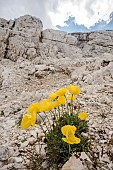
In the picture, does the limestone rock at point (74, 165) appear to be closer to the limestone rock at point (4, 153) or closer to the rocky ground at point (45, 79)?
the rocky ground at point (45, 79)

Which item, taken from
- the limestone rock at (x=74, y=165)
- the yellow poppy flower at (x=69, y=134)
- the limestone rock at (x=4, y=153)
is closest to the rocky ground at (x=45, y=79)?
the limestone rock at (x=4, y=153)

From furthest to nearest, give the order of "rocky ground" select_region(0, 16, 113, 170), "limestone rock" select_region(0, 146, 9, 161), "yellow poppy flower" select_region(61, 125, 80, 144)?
"rocky ground" select_region(0, 16, 113, 170), "limestone rock" select_region(0, 146, 9, 161), "yellow poppy flower" select_region(61, 125, 80, 144)

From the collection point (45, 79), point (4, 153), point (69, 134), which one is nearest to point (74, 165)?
point (69, 134)

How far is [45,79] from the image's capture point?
12.4m

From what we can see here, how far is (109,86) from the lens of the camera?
8031 mm

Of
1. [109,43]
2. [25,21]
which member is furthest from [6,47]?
[109,43]

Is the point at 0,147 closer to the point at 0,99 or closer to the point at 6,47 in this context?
the point at 0,99

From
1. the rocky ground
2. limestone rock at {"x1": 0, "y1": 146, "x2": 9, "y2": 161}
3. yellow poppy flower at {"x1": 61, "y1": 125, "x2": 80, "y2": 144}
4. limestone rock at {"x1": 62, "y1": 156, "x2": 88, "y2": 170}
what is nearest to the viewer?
yellow poppy flower at {"x1": 61, "y1": 125, "x2": 80, "y2": 144}

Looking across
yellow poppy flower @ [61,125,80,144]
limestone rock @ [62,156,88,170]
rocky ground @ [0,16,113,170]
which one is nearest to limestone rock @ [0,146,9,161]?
rocky ground @ [0,16,113,170]

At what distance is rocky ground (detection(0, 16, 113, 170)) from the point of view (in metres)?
3.65

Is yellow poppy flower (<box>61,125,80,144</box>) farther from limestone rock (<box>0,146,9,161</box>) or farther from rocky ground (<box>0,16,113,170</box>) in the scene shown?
limestone rock (<box>0,146,9,161</box>)

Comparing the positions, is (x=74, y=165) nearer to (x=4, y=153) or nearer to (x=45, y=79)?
(x=4, y=153)

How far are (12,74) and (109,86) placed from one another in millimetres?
7746

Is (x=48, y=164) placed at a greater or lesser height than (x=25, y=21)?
lesser
